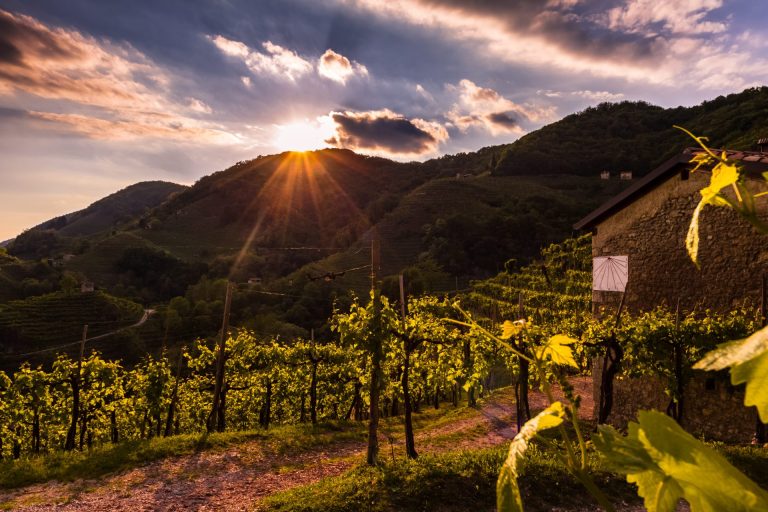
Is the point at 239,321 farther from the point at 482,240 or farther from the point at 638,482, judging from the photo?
the point at 638,482

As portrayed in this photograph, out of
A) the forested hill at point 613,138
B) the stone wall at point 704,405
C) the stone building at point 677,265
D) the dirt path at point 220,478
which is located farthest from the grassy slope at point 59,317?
the forested hill at point 613,138

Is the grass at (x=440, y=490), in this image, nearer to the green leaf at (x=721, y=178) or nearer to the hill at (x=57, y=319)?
the green leaf at (x=721, y=178)

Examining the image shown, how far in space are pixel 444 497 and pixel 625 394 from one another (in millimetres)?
7890

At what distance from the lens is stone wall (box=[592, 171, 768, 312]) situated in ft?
36.6

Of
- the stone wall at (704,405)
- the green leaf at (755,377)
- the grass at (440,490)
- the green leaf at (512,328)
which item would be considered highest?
the green leaf at (755,377)

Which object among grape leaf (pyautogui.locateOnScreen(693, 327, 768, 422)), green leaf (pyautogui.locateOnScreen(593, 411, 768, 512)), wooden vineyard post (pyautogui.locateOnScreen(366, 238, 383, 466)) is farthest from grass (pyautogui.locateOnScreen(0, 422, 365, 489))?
grape leaf (pyautogui.locateOnScreen(693, 327, 768, 422))

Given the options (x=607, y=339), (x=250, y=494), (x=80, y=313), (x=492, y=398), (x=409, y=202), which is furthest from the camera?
(x=409, y=202)

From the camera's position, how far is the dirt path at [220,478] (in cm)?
999

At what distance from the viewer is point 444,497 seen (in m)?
8.41

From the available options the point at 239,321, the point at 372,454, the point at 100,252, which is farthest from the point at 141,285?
the point at 372,454

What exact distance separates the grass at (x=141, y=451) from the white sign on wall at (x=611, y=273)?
31.2 feet

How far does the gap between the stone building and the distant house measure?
0.07 feet

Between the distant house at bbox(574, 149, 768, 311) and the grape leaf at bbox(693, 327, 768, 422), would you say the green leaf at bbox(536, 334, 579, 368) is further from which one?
the distant house at bbox(574, 149, 768, 311)

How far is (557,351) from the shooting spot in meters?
0.88
